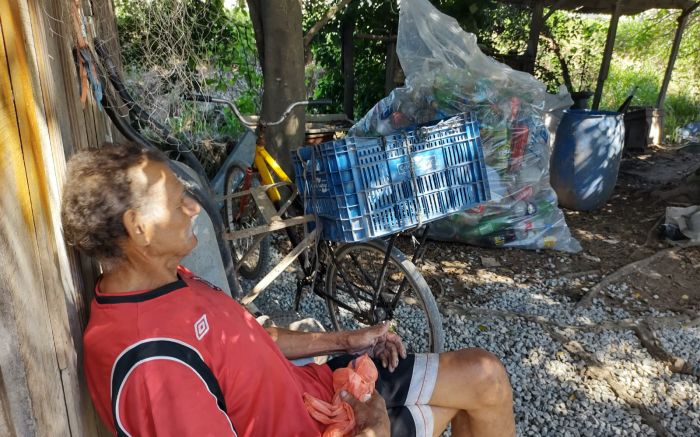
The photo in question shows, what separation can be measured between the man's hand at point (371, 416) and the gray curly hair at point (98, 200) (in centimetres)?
78

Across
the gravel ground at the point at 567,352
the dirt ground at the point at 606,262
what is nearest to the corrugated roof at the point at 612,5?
the dirt ground at the point at 606,262

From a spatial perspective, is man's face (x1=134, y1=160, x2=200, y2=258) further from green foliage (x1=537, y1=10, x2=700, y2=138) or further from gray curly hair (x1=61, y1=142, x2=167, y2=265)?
green foliage (x1=537, y1=10, x2=700, y2=138)

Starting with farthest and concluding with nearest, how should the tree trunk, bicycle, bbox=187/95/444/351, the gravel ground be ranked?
the tree trunk
bicycle, bbox=187/95/444/351
the gravel ground

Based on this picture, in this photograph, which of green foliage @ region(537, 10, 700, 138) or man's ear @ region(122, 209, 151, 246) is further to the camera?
green foliage @ region(537, 10, 700, 138)

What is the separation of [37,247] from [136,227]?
0.99 feet

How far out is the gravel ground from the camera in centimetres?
254

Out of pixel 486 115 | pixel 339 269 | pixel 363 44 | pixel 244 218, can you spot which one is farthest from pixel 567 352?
pixel 363 44

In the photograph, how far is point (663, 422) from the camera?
2521mm

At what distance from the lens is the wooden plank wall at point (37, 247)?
0.86m

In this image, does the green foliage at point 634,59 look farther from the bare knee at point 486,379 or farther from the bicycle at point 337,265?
the bare knee at point 486,379

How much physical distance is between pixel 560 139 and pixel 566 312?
8.11 ft

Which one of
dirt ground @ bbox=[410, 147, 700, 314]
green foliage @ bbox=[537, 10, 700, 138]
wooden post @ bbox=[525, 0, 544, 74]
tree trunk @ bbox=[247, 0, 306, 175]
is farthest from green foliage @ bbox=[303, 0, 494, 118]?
green foliage @ bbox=[537, 10, 700, 138]

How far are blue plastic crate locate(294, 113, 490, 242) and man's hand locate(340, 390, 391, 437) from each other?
35.4 inches

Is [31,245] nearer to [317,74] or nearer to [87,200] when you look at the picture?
[87,200]
